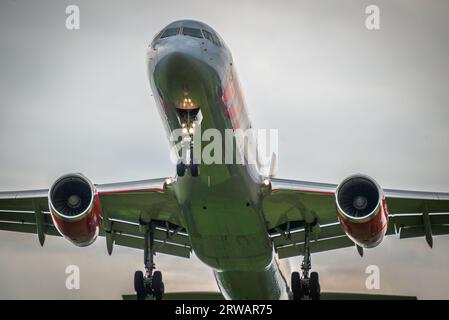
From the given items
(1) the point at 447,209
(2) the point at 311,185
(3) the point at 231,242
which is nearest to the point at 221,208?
(3) the point at 231,242

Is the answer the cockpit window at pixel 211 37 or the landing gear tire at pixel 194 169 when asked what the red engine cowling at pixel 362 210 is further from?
the cockpit window at pixel 211 37

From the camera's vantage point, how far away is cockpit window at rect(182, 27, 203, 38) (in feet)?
65.4

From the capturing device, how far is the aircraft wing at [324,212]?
23.2 metres

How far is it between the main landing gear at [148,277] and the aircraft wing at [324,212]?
410 cm

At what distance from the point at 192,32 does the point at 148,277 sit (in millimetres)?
9166

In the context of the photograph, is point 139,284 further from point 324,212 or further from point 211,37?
point 211,37

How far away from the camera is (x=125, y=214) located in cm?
2559

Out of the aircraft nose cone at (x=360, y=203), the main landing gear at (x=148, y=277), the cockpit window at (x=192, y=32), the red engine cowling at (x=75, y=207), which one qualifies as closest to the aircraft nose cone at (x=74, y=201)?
the red engine cowling at (x=75, y=207)

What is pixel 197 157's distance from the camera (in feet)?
67.6

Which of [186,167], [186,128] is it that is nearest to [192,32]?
[186,128]
